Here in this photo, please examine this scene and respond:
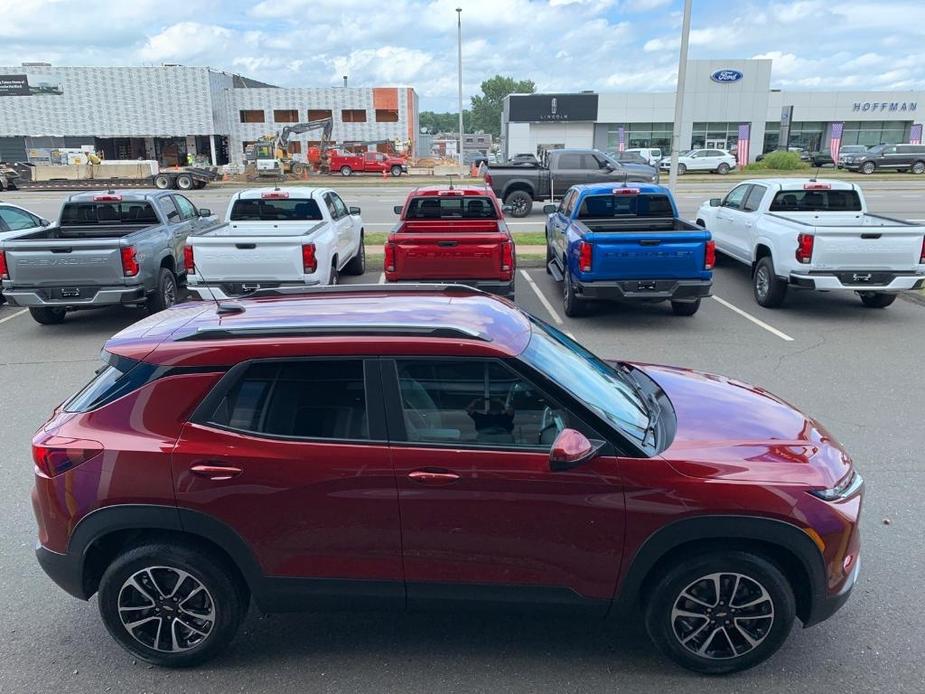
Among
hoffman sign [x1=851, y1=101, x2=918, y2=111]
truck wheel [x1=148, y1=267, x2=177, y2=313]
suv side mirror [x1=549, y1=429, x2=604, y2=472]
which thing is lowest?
truck wheel [x1=148, y1=267, x2=177, y2=313]

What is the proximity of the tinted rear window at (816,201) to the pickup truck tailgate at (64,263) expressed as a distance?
9.96 m

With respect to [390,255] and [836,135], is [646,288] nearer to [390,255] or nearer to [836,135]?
[390,255]

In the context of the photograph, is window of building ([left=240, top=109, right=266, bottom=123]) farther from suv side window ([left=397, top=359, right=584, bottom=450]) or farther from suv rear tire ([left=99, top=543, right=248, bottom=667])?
suv side window ([left=397, top=359, right=584, bottom=450])

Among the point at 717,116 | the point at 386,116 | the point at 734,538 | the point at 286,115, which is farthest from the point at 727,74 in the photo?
the point at 734,538

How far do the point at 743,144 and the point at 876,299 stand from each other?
1881 inches

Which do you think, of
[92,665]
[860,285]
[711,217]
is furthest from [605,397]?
[711,217]

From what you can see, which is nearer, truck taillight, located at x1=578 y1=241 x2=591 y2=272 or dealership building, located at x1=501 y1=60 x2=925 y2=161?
truck taillight, located at x1=578 y1=241 x2=591 y2=272

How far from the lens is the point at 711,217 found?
13836 millimetres

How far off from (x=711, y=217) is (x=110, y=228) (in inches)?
418

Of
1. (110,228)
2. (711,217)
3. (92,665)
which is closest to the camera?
(92,665)

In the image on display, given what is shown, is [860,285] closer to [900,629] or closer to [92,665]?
[900,629]

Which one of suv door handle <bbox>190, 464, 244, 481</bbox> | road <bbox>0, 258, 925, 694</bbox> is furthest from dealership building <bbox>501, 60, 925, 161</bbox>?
suv door handle <bbox>190, 464, 244, 481</bbox>

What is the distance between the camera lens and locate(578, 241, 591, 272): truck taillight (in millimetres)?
9766

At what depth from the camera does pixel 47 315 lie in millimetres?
10555
